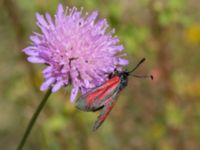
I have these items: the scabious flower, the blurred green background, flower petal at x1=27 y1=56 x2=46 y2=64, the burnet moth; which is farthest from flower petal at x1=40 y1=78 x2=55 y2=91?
the blurred green background

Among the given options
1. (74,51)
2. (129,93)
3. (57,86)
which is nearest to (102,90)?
(57,86)

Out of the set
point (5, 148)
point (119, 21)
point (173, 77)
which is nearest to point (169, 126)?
point (173, 77)

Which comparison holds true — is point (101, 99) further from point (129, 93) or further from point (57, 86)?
point (129, 93)

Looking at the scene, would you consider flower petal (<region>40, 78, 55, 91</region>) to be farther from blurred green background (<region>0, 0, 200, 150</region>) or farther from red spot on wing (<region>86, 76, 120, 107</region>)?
blurred green background (<region>0, 0, 200, 150</region>)

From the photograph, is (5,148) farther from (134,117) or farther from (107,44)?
(107,44)

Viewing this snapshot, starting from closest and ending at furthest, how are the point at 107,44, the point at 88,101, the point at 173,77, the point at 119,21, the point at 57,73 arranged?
the point at 88,101 → the point at 57,73 → the point at 107,44 → the point at 119,21 → the point at 173,77

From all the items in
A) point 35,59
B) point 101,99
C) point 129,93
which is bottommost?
point 129,93
